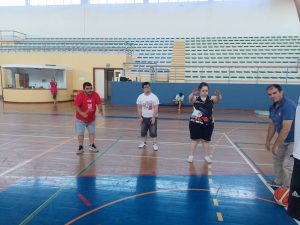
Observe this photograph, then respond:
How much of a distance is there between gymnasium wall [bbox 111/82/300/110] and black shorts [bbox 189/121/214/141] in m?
9.74

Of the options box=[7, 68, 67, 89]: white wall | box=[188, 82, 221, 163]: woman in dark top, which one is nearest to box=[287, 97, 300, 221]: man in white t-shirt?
box=[188, 82, 221, 163]: woman in dark top

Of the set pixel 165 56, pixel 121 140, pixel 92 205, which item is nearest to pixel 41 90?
pixel 165 56

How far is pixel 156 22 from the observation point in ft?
74.9

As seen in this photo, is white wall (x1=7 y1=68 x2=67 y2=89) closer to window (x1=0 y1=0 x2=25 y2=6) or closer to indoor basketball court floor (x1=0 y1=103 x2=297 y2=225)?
window (x1=0 y1=0 x2=25 y2=6)

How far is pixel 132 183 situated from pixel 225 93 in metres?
11.6

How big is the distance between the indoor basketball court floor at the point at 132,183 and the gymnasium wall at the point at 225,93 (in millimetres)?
7159

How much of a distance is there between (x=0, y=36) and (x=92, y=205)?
24.5 m

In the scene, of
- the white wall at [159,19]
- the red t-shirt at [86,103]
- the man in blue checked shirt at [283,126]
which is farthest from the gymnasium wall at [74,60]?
the man in blue checked shirt at [283,126]

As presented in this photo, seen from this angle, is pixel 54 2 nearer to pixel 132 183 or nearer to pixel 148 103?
pixel 148 103

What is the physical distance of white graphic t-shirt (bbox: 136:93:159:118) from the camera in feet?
21.0

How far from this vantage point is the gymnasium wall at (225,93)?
14594 mm

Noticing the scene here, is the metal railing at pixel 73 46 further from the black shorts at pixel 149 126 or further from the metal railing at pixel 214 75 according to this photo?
the black shorts at pixel 149 126

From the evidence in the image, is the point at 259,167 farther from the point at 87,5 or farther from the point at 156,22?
the point at 87,5

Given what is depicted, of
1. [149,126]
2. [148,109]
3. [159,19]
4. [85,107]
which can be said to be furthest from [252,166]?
[159,19]
